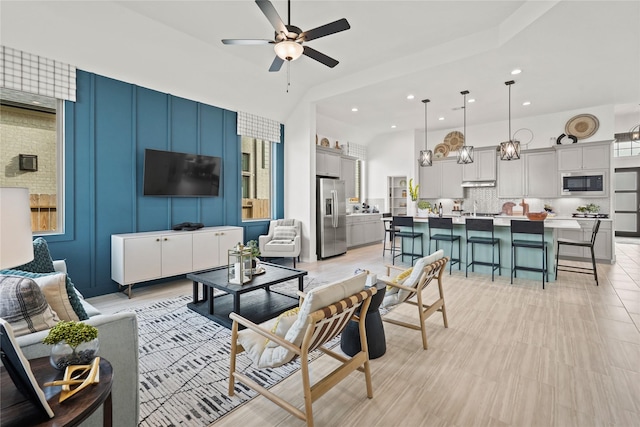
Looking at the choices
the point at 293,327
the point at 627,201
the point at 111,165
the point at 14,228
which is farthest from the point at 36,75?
the point at 627,201

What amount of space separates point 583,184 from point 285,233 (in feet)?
20.6

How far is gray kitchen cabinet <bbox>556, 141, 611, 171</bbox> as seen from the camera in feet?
20.4

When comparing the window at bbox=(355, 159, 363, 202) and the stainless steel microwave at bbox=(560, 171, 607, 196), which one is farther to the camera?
the window at bbox=(355, 159, 363, 202)

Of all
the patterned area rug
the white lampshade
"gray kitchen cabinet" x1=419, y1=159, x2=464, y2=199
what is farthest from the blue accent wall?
"gray kitchen cabinet" x1=419, y1=159, x2=464, y2=199

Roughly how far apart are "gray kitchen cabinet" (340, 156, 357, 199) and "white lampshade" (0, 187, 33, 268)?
23.6 ft

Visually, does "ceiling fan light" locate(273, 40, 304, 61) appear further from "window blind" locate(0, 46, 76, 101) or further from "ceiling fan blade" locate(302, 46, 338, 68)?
"window blind" locate(0, 46, 76, 101)

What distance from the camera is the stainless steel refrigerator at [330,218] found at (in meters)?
6.54

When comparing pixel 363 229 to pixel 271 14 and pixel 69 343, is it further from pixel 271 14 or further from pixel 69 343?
pixel 69 343

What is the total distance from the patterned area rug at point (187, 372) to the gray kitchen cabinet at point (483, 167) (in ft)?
21.5

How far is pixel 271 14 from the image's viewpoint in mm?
2686

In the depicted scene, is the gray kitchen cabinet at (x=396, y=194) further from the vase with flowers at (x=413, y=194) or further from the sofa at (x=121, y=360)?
the sofa at (x=121, y=360)

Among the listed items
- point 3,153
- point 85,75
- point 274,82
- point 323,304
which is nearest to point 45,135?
point 3,153

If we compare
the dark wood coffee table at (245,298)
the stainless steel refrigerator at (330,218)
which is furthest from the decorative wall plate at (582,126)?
the dark wood coffee table at (245,298)

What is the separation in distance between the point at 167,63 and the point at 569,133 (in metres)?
8.03
